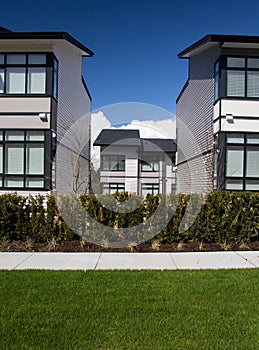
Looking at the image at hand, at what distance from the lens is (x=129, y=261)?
5.52 metres

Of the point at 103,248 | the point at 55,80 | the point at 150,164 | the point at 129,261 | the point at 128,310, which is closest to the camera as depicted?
the point at 128,310

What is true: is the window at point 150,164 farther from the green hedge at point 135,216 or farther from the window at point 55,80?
the green hedge at point 135,216

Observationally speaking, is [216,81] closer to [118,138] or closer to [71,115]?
Result: [71,115]

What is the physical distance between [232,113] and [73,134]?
738 cm

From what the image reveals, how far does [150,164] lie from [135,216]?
14.9 m

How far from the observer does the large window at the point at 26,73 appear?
11.3 m

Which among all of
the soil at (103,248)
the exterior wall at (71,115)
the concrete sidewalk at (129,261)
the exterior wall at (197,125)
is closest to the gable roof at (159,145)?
the exterior wall at (197,125)

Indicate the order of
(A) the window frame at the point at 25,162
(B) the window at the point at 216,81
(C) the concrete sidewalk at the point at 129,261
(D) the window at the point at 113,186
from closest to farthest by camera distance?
(C) the concrete sidewalk at the point at 129,261
(A) the window frame at the point at 25,162
(B) the window at the point at 216,81
(D) the window at the point at 113,186

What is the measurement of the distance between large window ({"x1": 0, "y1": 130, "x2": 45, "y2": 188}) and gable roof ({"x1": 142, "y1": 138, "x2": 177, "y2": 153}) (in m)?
10.6

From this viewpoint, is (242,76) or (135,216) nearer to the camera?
(135,216)

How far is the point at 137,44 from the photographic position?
1283cm

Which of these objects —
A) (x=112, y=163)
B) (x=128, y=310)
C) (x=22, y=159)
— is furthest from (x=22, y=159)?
(x=112, y=163)

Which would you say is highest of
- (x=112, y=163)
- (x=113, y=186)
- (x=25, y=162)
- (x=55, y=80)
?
(x=55, y=80)

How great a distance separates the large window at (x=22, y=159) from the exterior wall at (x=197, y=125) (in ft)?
22.6
